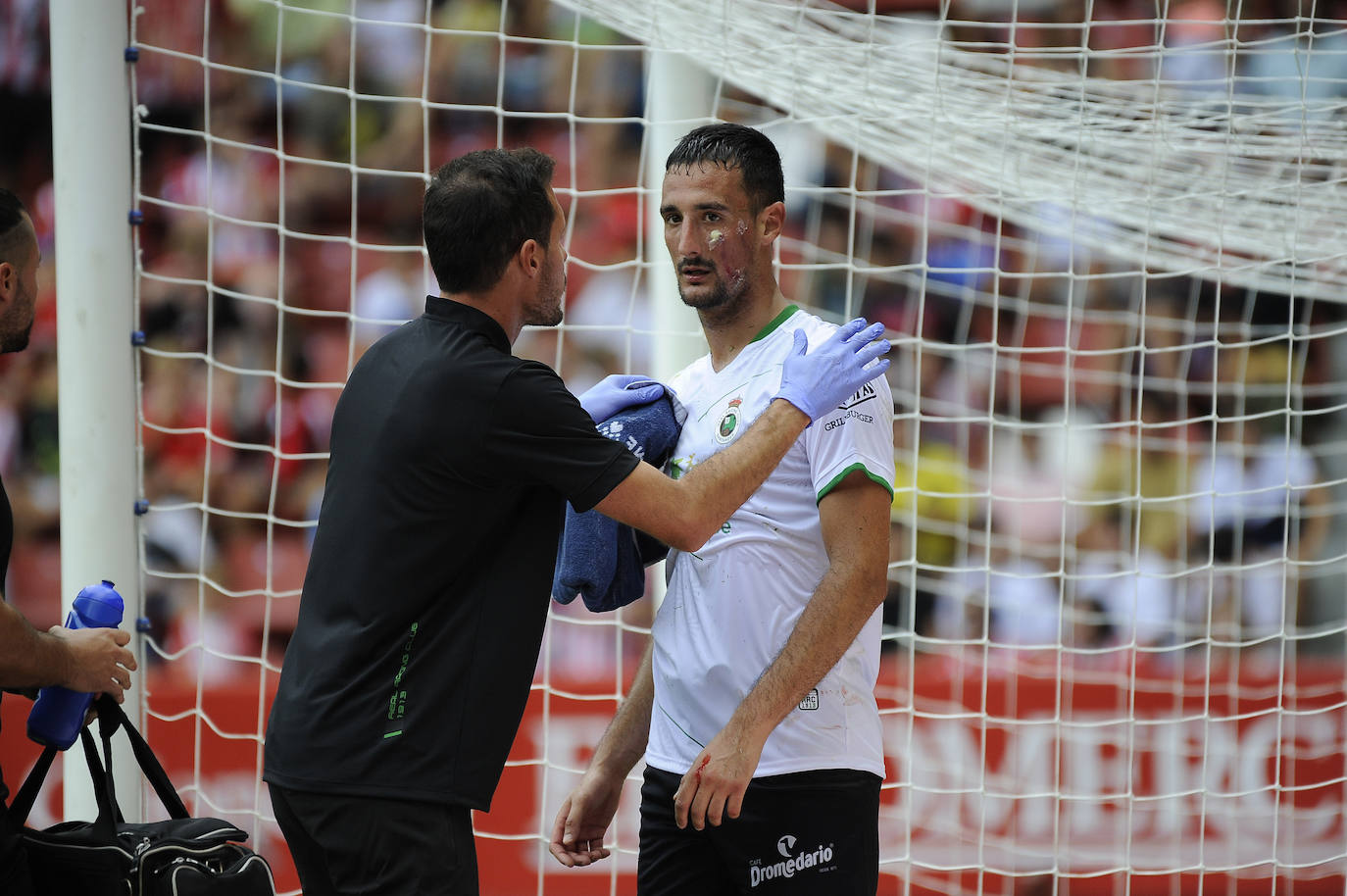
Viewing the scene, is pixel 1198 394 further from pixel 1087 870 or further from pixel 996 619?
pixel 1087 870

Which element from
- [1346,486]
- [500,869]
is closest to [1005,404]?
[1346,486]

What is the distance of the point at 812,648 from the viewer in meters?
2.02

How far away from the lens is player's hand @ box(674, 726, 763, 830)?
197 cm

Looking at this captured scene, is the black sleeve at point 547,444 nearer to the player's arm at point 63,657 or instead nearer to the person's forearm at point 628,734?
the person's forearm at point 628,734

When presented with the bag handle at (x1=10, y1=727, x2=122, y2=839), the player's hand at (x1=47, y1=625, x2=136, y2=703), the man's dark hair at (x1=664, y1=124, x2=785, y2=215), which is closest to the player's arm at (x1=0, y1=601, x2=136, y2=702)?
the player's hand at (x1=47, y1=625, x2=136, y2=703)

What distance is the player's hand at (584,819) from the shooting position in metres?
2.36

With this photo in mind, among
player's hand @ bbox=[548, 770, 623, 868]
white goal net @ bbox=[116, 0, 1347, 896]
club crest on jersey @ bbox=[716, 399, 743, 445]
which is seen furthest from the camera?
white goal net @ bbox=[116, 0, 1347, 896]

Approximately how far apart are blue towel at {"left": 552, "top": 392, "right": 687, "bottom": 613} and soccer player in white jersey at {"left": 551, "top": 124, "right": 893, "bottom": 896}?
0.06 meters

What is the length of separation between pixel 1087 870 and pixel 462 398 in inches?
136

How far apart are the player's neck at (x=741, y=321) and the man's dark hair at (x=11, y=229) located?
1125 mm

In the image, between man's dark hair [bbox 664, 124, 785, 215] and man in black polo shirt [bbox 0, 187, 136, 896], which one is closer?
man in black polo shirt [bbox 0, 187, 136, 896]

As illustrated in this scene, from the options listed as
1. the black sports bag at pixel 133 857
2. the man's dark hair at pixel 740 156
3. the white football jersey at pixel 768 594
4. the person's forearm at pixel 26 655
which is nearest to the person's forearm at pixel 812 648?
the white football jersey at pixel 768 594

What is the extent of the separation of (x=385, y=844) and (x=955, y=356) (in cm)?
438

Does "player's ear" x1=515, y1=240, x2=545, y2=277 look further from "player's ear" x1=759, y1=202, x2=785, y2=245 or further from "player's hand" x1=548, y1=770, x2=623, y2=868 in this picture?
"player's hand" x1=548, y1=770, x2=623, y2=868
